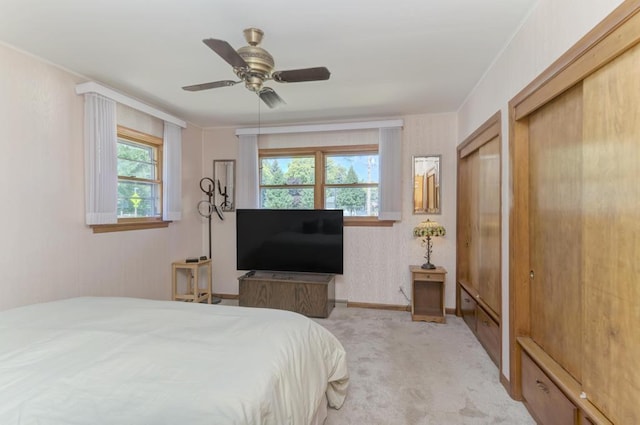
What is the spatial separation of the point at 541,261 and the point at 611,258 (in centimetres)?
73

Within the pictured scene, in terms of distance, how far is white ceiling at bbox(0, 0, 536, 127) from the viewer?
6.39 ft

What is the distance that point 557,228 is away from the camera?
1.83 meters

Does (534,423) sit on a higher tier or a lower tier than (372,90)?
lower

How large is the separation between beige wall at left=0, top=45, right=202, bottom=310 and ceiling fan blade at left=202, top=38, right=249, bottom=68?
1.90m

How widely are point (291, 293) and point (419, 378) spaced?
193 cm

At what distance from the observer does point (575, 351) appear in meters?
1.66

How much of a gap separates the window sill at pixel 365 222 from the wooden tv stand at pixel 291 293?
84 centimetres


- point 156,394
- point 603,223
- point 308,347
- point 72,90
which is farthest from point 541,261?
point 72,90

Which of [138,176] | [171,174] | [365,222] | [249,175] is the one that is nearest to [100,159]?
[138,176]

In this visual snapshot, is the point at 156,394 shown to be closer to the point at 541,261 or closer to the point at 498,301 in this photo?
the point at 541,261

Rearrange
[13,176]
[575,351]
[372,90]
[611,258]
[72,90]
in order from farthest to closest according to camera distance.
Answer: [372,90] < [72,90] < [13,176] < [575,351] < [611,258]

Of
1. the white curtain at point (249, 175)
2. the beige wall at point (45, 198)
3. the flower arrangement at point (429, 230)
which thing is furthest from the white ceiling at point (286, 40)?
A: the flower arrangement at point (429, 230)

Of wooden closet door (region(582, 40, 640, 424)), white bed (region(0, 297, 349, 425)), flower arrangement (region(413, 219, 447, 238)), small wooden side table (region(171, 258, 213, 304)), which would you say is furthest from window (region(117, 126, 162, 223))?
wooden closet door (region(582, 40, 640, 424))

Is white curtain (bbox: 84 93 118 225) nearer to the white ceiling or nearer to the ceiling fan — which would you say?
the white ceiling
